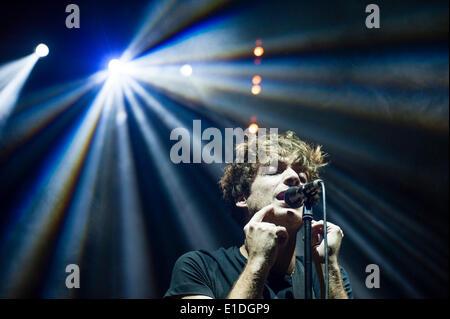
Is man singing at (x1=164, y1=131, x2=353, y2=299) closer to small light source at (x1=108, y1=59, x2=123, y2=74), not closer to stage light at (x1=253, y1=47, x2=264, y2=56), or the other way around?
stage light at (x1=253, y1=47, x2=264, y2=56)

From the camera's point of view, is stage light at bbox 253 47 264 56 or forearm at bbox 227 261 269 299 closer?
forearm at bbox 227 261 269 299

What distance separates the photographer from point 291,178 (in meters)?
2.38

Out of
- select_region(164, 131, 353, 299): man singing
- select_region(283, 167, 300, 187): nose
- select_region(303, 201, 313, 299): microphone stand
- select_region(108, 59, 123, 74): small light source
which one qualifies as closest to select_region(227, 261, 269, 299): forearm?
select_region(164, 131, 353, 299): man singing

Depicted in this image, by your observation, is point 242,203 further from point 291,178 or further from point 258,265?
point 258,265

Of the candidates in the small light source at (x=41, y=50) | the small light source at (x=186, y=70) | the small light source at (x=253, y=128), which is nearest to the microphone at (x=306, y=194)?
the small light source at (x=253, y=128)

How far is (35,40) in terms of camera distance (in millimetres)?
3141

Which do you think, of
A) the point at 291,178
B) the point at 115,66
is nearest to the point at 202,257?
the point at 291,178

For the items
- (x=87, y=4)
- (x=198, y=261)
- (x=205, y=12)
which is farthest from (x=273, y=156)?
(x=87, y=4)

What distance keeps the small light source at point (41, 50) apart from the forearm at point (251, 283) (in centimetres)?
243

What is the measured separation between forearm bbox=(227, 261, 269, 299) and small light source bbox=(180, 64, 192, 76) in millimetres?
1931

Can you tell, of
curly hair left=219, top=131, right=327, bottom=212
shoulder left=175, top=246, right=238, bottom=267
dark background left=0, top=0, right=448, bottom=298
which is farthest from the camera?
dark background left=0, top=0, right=448, bottom=298

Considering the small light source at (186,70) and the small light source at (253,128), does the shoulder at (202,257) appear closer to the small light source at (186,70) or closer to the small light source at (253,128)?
the small light source at (253,128)

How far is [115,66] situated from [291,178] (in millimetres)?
1811

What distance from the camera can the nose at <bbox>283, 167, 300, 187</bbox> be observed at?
236 cm
